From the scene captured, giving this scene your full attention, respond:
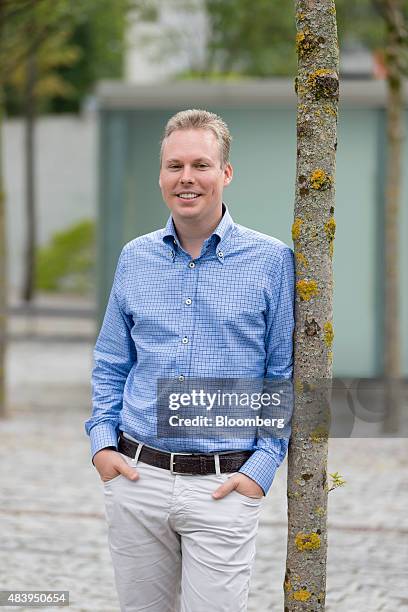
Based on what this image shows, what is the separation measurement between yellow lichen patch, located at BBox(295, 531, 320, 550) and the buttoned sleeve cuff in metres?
0.59

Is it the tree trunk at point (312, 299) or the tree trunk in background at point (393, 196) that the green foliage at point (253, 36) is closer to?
the tree trunk in background at point (393, 196)

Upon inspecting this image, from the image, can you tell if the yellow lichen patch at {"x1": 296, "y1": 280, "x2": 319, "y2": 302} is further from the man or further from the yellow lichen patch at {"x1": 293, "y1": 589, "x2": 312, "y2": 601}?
the yellow lichen patch at {"x1": 293, "y1": 589, "x2": 312, "y2": 601}

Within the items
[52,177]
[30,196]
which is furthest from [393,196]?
[52,177]

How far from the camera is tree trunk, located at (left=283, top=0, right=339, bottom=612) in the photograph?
3859 millimetres

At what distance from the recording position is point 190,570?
379cm

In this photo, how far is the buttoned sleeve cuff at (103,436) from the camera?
12.9ft

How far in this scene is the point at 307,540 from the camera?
153 inches

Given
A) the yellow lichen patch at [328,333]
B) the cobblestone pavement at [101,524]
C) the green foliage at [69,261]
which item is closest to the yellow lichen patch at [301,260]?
the yellow lichen patch at [328,333]

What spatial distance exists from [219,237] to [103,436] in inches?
26.4

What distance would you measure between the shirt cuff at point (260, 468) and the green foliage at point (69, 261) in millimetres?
30437

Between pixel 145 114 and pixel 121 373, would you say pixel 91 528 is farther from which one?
pixel 145 114

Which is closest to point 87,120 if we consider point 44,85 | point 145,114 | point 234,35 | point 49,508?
point 44,85

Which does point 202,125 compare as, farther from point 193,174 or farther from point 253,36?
point 253,36

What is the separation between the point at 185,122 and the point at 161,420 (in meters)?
0.86
